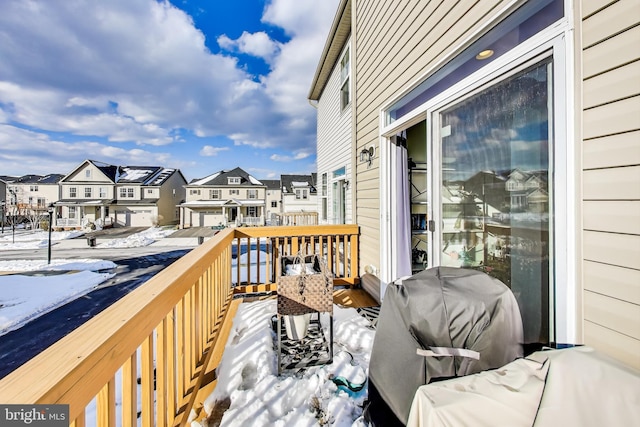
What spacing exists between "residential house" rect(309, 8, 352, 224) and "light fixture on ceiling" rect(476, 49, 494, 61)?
98.0 inches

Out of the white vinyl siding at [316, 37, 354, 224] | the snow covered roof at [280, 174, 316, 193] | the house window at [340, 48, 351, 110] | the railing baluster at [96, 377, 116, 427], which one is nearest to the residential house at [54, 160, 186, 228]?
the snow covered roof at [280, 174, 316, 193]

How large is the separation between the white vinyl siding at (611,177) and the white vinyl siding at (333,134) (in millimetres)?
4007

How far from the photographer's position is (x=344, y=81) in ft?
19.2

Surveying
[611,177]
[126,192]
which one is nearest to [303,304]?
[611,177]

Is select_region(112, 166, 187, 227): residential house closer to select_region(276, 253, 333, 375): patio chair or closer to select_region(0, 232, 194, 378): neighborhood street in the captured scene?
select_region(0, 232, 194, 378): neighborhood street

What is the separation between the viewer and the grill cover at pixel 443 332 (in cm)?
117

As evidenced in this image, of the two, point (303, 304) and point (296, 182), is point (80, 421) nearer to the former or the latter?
point (303, 304)

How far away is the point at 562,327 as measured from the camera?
1.27 metres

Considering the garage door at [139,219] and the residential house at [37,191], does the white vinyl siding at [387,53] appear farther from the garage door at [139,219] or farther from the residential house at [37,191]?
the residential house at [37,191]

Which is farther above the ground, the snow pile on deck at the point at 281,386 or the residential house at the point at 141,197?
the residential house at the point at 141,197

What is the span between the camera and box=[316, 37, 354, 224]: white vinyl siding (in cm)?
570

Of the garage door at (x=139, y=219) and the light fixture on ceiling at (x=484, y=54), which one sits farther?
the garage door at (x=139, y=219)

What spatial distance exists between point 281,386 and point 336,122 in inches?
238

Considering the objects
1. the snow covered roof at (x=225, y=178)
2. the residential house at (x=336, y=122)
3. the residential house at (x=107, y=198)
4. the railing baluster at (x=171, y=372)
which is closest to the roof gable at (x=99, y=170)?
the residential house at (x=107, y=198)
